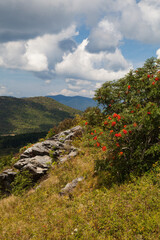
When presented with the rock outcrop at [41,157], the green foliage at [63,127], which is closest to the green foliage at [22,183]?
the rock outcrop at [41,157]

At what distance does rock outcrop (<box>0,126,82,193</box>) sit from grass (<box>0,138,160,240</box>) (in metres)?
3.90

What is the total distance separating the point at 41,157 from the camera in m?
14.9

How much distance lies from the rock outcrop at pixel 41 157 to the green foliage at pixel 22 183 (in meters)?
0.41

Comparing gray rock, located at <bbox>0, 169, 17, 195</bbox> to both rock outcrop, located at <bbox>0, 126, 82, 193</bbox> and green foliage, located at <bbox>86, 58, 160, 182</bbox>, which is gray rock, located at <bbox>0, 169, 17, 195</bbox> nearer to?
rock outcrop, located at <bbox>0, 126, 82, 193</bbox>

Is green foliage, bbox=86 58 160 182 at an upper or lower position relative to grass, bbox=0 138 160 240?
upper

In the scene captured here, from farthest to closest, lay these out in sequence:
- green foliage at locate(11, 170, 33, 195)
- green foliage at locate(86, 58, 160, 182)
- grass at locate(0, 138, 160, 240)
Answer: green foliage at locate(11, 170, 33, 195) < green foliage at locate(86, 58, 160, 182) < grass at locate(0, 138, 160, 240)

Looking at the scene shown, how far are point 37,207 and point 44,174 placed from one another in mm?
5077

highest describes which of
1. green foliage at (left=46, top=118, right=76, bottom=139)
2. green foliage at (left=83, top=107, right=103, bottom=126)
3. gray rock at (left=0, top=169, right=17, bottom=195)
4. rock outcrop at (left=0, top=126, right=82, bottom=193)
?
green foliage at (left=83, top=107, right=103, bottom=126)

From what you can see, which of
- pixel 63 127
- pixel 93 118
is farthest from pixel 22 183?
pixel 63 127

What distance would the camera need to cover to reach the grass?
511cm

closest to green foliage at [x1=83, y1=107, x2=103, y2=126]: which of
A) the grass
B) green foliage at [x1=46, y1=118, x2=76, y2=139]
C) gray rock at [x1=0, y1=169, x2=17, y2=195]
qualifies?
the grass

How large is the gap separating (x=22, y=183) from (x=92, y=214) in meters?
7.74

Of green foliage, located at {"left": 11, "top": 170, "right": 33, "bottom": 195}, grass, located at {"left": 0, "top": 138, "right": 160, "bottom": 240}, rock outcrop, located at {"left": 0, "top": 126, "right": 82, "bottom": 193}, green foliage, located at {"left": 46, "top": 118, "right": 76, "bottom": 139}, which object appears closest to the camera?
grass, located at {"left": 0, "top": 138, "right": 160, "bottom": 240}

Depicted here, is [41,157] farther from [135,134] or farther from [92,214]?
[135,134]
